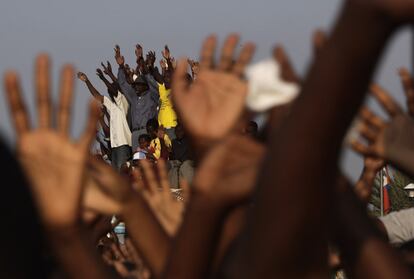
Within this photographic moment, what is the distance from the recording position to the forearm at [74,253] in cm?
273

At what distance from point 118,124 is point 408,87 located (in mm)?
15191

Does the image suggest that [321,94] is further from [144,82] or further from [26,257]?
[144,82]

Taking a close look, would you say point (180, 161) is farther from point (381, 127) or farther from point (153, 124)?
point (381, 127)

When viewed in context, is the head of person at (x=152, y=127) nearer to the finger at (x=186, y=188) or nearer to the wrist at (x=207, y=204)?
the finger at (x=186, y=188)

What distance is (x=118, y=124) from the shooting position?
18.4 metres

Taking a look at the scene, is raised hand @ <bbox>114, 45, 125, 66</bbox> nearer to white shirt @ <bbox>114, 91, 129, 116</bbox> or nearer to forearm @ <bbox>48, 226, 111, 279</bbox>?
white shirt @ <bbox>114, 91, 129, 116</bbox>

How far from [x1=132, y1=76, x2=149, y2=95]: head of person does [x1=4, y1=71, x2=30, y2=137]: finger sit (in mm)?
14697

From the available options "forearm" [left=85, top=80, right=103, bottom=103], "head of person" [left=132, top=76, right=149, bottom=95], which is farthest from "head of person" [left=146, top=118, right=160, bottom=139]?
"forearm" [left=85, top=80, right=103, bottom=103]

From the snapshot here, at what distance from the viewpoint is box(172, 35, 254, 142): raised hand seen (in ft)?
9.71

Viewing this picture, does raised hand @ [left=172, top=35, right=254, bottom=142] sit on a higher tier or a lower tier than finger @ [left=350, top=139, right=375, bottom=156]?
higher

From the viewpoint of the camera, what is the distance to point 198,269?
272cm

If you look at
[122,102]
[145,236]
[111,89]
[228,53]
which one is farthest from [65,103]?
[111,89]

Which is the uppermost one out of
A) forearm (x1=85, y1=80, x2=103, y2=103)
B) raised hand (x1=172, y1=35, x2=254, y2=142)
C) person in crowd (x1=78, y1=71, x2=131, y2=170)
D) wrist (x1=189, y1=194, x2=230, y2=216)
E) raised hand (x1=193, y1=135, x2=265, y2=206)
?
raised hand (x1=172, y1=35, x2=254, y2=142)

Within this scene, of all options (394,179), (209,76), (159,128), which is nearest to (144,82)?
(159,128)
